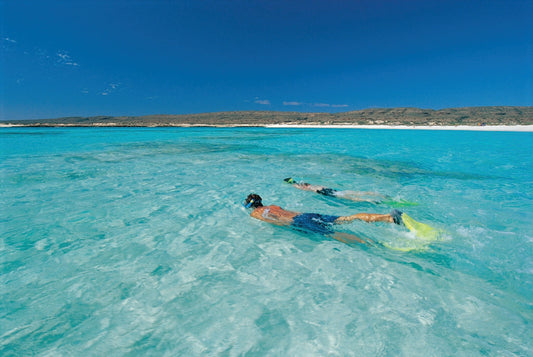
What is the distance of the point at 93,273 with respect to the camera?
369cm

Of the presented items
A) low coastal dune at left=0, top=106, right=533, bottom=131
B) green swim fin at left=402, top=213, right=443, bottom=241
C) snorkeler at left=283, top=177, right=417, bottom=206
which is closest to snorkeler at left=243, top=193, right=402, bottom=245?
green swim fin at left=402, top=213, right=443, bottom=241

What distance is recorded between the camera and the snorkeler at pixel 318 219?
15.4 ft

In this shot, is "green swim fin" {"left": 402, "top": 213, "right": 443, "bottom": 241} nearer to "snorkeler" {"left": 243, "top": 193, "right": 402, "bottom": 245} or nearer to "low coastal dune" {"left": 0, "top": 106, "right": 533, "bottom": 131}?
"snorkeler" {"left": 243, "top": 193, "right": 402, "bottom": 245}

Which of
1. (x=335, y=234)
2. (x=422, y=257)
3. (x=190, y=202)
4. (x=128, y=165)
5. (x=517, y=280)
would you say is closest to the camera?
(x=517, y=280)

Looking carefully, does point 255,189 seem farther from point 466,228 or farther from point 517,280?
point 517,280

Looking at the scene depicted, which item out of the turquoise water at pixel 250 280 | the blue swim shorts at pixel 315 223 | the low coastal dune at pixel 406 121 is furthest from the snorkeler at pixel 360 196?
the low coastal dune at pixel 406 121

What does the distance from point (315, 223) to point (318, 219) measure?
0.34ft

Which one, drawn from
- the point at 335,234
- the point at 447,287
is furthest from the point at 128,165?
the point at 447,287

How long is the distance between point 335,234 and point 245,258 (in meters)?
1.79

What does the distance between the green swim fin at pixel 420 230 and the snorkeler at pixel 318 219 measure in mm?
162

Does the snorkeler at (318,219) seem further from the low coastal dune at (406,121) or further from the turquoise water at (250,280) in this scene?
the low coastal dune at (406,121)

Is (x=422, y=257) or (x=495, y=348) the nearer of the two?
(x=495, y=348)

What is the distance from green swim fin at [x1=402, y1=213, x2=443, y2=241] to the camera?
470 centimetres

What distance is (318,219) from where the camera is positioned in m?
5.09
